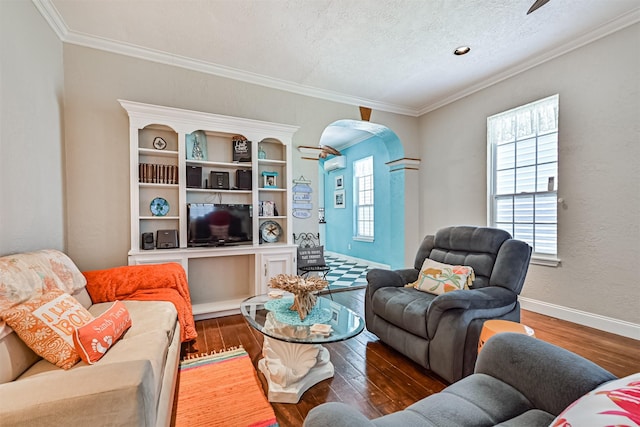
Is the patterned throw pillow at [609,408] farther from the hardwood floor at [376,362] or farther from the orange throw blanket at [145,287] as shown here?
the orange throw blanket at [145,287]

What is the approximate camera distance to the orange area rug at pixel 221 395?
1.60 meters

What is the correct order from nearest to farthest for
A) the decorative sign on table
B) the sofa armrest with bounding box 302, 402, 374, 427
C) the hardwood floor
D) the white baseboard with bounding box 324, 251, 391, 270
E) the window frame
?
the sofa armrest with bounding box 302, 402, 374, 427 → the hardwood floor → the decorative sign on table → the white baseboard with bounding box 324, 251, 391, 270 → the window frame

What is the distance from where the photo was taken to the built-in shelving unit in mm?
2955

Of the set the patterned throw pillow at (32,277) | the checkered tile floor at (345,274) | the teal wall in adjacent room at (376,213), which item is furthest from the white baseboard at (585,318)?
the patterned throw pillow at (32,277)

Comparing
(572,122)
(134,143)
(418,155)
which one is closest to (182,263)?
(134,143)

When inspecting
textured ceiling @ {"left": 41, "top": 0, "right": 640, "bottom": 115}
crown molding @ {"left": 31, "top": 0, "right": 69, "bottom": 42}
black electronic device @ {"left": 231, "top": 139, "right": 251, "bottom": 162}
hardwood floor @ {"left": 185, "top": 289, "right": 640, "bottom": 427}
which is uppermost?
textured ceiling @ {"left": 41, "top": 0, "right": 640, "bottom": 115}

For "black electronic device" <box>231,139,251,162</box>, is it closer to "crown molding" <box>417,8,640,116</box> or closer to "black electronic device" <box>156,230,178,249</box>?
"black electronic device" <box>156,230,178,249</box>

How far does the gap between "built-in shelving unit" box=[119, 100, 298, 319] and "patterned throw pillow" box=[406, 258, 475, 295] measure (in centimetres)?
161

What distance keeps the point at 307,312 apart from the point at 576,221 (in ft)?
9.85

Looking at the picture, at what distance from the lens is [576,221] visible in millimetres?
2994

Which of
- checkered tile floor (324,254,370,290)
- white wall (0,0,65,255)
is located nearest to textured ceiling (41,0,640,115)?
white wall (0,0,65,255)

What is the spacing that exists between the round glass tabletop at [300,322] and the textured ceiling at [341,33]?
2.44m

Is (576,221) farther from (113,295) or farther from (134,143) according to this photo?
(134,143)

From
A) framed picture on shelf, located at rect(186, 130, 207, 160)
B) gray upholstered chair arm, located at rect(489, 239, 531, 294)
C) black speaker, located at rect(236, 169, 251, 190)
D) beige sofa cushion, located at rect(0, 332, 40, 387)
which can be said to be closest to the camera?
beige sofa cushion, located at rect(0, 332, 40, 387)
